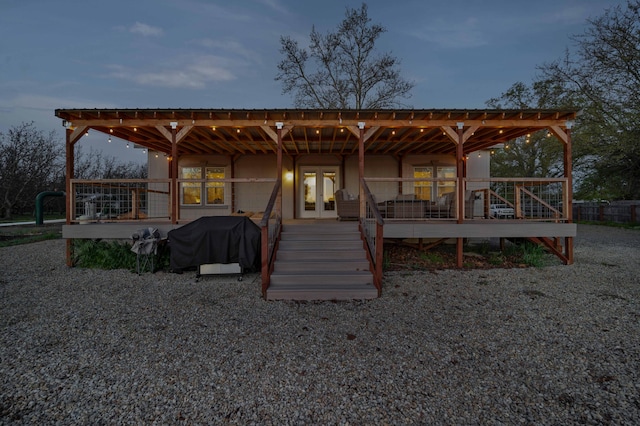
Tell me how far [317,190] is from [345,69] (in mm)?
9980

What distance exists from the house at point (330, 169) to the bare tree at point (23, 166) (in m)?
16.7

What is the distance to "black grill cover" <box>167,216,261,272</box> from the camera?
6043 mm

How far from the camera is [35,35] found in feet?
78.6

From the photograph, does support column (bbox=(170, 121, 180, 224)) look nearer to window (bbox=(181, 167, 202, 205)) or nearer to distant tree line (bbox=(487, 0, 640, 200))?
window (bbox=(181, 167, 202, 205))

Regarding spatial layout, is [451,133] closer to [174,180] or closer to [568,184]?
[568,184]

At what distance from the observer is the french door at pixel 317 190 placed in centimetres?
1126

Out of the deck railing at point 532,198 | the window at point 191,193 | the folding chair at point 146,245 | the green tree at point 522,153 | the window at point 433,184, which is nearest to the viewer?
the folding chair at point 146,245

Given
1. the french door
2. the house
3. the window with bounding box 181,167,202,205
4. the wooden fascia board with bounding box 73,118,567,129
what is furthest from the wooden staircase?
the window with bounding box 181,167,202,205

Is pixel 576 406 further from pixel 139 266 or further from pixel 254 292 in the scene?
pixel 139 266

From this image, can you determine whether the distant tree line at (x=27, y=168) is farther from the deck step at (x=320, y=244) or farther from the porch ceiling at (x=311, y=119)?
the deck step at (x=320, y=244)

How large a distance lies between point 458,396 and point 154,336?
315cm

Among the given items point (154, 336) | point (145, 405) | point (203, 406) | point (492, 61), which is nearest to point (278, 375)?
point (203, 406)

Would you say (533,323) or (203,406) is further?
(533,323)

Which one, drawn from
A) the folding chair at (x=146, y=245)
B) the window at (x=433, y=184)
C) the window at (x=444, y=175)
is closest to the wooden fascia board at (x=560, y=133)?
the window at (x=433, y=184)
